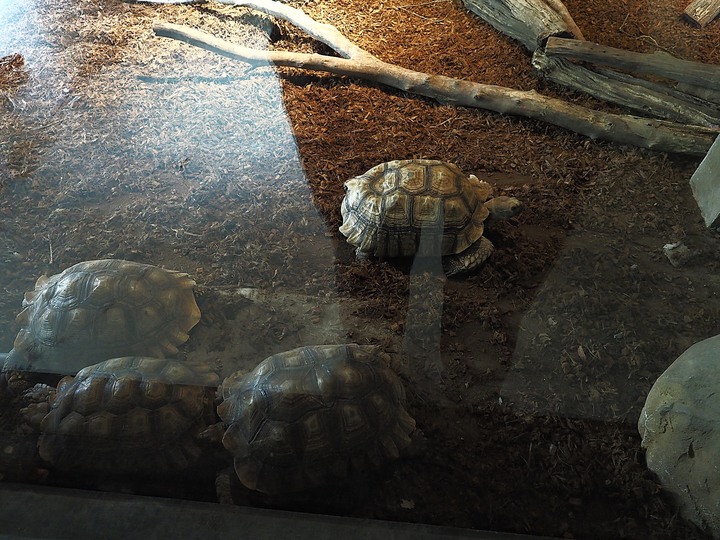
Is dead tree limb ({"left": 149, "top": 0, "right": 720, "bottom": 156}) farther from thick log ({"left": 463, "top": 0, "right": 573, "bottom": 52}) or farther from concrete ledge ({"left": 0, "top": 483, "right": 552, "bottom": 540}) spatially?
concrete ledge ({"left": 0, "top": 483, "right": 552, "bottom": 540})

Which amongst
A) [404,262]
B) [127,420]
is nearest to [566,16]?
[404,262]

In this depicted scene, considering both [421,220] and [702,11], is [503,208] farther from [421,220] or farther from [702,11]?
[702,11]

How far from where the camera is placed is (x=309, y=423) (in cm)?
185

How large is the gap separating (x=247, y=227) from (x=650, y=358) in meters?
2.09

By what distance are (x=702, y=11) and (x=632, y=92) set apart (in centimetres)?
107

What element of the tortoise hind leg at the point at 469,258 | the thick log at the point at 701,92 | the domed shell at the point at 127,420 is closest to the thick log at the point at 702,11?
the thick log at the point at 701,92

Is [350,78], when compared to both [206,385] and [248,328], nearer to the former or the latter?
[248,328]

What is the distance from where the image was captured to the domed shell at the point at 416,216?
2824 mm

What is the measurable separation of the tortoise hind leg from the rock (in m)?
1.03

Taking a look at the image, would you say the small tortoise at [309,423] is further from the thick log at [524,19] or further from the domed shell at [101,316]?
the thick log at [524,19]

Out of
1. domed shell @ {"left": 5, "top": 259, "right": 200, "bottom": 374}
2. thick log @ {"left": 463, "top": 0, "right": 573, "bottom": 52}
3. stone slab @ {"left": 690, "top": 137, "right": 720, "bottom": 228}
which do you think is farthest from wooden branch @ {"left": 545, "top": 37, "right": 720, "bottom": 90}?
domed shell @ {"left": 5, "top": 259, "right": 200, "bottom": 374}

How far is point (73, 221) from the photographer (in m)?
2.85

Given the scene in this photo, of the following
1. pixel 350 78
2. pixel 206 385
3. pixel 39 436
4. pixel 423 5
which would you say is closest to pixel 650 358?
pixel 206 385

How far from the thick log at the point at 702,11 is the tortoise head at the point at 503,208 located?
246 centimetres
